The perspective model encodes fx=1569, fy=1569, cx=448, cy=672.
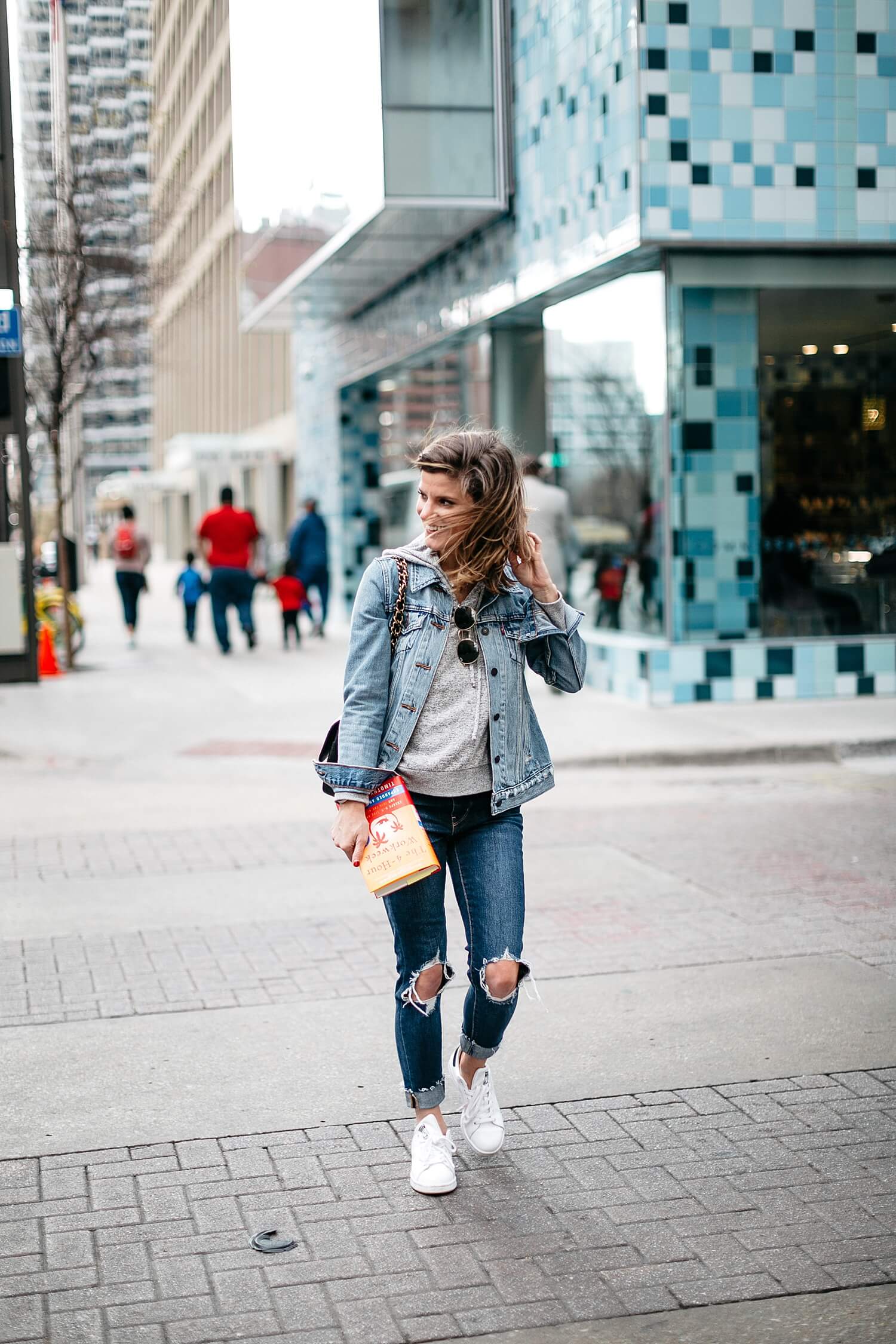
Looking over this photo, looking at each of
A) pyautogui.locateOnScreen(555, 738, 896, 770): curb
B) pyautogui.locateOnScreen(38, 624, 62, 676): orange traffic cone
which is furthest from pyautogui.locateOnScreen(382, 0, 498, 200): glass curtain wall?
pyautogui.locateOnScreen(555, 738, 896, 770): curb

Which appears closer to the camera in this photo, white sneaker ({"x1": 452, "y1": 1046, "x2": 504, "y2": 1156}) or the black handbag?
the black handbag

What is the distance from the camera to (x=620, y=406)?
46.2ft

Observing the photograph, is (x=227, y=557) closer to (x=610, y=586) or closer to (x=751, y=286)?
(x=610, y=586)

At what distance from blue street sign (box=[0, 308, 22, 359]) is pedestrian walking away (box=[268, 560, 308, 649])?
5351 mm

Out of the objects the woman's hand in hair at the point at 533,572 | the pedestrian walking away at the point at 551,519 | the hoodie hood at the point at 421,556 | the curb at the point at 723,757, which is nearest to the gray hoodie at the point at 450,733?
the hoodie hood at the point at 421,556

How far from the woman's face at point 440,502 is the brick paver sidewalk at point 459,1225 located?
1.61 meters

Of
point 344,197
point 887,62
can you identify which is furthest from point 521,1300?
point 344,197

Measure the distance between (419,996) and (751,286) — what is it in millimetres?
10432

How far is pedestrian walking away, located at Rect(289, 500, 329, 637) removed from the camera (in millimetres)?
20484

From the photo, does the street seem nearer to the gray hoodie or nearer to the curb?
the gray hoodie

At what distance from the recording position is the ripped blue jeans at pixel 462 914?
12.6 feet

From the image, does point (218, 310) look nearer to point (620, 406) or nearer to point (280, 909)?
point (620, 406)

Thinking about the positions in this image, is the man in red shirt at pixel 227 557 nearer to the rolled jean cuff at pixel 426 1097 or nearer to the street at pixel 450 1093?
the street at pixel 450 1093

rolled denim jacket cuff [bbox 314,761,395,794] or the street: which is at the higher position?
rolled denim jacket cuff [bbox 314,761,395,794]
